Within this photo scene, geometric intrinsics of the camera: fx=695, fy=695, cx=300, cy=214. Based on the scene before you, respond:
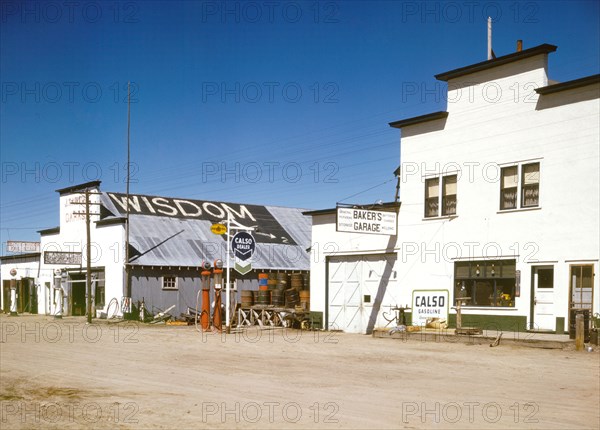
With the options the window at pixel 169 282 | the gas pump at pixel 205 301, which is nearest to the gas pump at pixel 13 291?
the window at pixel 169 282

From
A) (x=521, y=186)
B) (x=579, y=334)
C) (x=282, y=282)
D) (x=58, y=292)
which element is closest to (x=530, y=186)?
(x=521, y=186)

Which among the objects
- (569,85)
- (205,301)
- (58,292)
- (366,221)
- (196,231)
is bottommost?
(58,292)

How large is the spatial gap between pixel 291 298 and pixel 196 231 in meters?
18.5

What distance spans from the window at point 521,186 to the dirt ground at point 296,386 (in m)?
5.09

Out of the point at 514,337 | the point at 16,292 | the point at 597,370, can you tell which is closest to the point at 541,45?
the point at 514,337

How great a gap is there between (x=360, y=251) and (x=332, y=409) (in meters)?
18.4

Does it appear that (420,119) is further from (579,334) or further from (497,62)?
(579,334)

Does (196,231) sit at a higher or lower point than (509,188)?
lower

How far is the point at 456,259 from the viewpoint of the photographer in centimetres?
2541

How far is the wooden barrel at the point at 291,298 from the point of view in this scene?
33.4 metres

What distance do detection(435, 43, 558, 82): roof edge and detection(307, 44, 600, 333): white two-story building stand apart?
0.12 ft

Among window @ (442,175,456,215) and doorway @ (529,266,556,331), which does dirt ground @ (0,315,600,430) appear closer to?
doorway @ (529,266,556,331)

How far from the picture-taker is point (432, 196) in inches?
1049

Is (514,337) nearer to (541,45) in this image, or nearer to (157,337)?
(541,45)
